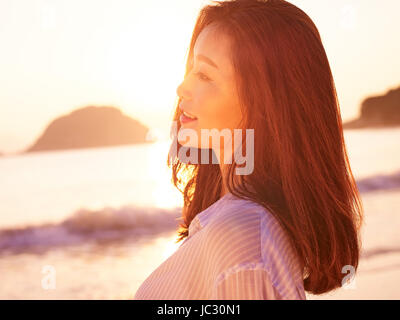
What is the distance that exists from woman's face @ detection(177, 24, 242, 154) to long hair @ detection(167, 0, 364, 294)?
4 centimetres

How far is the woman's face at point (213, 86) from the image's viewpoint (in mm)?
1576

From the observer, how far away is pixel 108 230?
42.4 feet

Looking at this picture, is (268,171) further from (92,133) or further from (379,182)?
(92,133)

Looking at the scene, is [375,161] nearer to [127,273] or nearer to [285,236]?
[127,273]

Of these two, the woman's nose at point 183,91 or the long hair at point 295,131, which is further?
the woman's nose at point 183,91

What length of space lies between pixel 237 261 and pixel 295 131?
459 millimetres

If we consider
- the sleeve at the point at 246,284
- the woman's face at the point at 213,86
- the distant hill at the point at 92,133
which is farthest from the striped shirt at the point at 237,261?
the distant hill at the point at 92,133

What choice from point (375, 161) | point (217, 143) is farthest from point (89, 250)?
point (375, 161)

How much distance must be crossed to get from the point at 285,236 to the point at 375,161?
22.5 m

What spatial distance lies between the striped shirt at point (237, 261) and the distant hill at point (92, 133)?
3886cm

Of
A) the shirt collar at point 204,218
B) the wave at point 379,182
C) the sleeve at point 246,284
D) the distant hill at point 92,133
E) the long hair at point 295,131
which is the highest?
the long hair at point 295,131

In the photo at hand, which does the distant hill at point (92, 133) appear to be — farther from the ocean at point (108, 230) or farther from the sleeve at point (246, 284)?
the sleeve at point (246, 284)

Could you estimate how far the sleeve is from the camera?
1225mm

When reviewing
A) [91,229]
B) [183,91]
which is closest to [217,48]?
[183,91]
